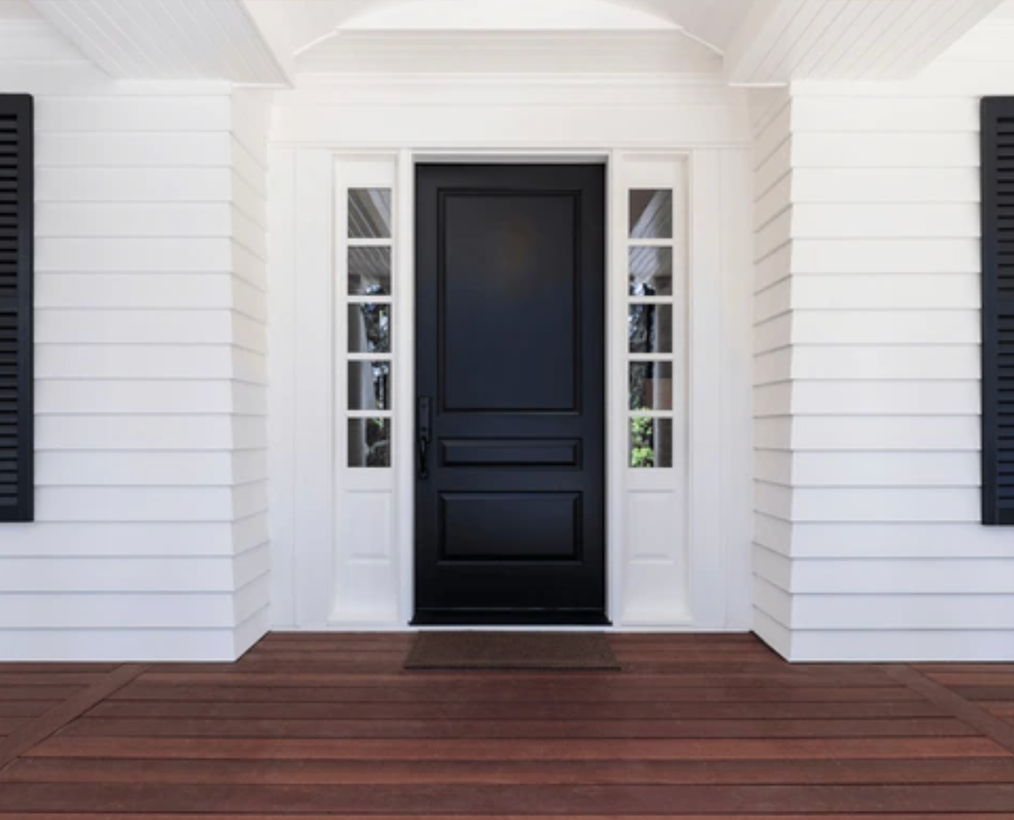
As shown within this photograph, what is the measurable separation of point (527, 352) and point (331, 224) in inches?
39.0

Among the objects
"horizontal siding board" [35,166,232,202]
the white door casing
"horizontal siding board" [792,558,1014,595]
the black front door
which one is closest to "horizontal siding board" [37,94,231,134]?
"horizontal siding board" [35,166,232,202]

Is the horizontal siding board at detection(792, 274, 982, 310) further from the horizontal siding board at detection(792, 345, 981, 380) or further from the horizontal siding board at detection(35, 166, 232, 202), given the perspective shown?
the horizontal siding board at detection(35, 166, 232, 202)

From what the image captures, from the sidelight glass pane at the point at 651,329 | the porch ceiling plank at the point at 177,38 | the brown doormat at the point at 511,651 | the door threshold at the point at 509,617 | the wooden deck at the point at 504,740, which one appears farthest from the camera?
the sidelight glass pane at the point at 651,329

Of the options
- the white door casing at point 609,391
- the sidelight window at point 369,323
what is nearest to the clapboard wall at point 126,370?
the white door casing at point 609,391

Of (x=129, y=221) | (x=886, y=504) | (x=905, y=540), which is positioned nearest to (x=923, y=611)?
(x=905, y=540)

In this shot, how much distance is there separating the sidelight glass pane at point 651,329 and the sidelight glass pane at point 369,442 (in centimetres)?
113

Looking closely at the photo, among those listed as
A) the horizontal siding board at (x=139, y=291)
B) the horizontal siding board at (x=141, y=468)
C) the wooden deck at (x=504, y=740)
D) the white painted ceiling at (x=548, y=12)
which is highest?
the white painted ceiling at (x=548, y=12)

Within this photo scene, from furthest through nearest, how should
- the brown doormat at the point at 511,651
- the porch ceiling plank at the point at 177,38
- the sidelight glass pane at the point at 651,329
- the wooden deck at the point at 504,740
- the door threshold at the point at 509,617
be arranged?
1. the sidelight glass pane at the point at 651,329
2. the door threshold at the point at 509,617
3. the brown doormat at the point at 511,651
4. the porch ceiling plank at the point at 177,38
5. the wooden deck at the point at 504,740

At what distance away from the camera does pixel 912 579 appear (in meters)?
2.78

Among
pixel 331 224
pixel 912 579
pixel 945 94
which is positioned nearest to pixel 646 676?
pixel 912 579

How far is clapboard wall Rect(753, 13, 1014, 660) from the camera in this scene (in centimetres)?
277

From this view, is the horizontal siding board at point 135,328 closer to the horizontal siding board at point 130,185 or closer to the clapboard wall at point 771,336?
the horizontal siding board at point 130,185

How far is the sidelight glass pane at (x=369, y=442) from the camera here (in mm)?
3242

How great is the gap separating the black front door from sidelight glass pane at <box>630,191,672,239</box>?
0.49 ft
